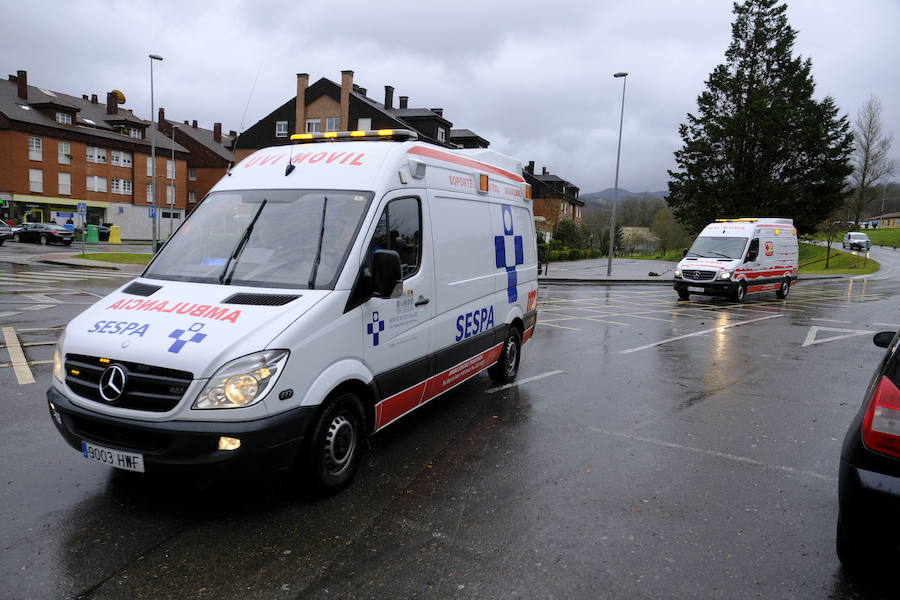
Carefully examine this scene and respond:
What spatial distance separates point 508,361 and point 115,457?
482cm

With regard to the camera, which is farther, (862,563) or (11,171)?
(11,171)

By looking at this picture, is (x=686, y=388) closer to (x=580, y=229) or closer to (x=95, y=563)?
(x=95, y=563)

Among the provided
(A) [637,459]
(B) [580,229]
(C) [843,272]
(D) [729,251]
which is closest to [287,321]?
(A) [637,459]

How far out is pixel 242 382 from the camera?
3.59 m

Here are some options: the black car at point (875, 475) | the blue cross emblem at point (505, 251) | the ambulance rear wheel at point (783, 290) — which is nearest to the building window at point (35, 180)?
the ambulance rear wheel at point (783, 290)

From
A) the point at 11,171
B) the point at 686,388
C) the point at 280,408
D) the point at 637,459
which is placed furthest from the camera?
the point at 11,171

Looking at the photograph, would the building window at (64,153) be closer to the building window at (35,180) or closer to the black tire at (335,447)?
the building window at (35,180)

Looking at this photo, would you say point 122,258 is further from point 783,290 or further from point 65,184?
point 65,184

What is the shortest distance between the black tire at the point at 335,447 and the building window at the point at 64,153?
58.6 metres

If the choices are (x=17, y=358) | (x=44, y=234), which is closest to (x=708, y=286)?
(x=17, y=358)

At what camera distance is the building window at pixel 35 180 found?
4972 centimetres

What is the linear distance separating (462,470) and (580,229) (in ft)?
161

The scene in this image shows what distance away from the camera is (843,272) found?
130 feet

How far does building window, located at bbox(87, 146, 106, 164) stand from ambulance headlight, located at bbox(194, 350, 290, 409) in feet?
199
